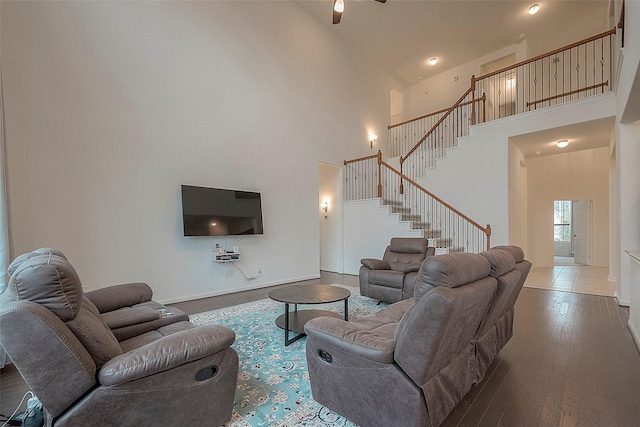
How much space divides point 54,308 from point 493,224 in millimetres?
6639

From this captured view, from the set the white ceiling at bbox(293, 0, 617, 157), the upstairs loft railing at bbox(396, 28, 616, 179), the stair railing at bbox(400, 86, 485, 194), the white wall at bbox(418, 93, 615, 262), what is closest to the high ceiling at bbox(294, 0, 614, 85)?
the white ceiling at bbox(293, 0, 617, 157)

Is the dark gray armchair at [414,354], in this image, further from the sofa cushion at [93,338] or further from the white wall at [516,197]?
the white wall at [516,197]

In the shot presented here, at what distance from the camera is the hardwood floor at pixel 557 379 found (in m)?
1.82

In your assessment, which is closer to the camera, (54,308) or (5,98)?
(54,308)

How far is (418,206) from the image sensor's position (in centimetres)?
714

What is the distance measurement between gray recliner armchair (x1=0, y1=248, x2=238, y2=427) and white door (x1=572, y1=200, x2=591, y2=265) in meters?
11.1

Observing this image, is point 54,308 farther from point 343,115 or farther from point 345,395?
point 343,115

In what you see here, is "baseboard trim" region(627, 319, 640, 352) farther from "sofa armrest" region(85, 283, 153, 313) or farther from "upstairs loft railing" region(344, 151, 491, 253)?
"sofa armrest" region(85, 283, 153, 313)

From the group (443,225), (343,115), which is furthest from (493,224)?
(343,115)

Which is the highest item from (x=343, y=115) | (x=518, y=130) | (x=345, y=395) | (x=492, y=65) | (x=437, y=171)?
(x=492, y=65)

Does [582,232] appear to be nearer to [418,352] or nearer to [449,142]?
[449,142]

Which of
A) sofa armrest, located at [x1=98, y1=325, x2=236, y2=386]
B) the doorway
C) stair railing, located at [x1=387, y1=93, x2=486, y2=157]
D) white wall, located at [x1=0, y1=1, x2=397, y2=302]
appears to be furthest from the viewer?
the doorway

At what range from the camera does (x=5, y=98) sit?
10.3 ft

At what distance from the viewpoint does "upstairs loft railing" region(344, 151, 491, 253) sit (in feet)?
20.0
